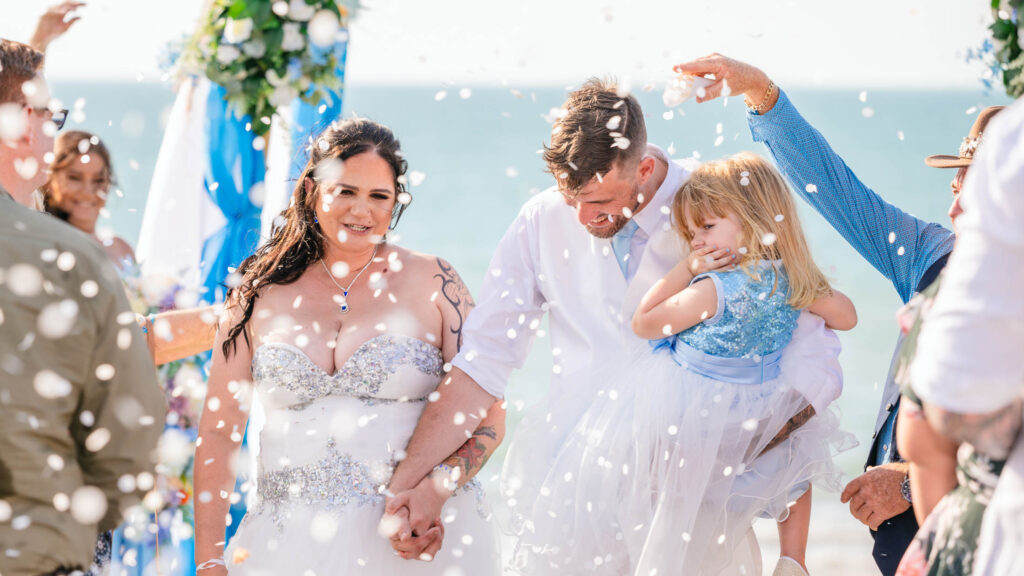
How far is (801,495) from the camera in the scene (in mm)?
2746

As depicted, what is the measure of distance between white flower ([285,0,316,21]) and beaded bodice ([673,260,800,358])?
148 cm

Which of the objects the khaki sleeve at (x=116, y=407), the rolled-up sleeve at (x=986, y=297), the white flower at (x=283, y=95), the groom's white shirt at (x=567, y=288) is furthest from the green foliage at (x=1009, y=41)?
the khaki sleeve at (x=116, y=407)

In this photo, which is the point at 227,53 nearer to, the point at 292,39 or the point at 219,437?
the point at 292,39

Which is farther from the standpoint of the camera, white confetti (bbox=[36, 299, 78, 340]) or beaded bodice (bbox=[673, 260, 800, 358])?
beaded bodice (bbox=[673, 260, 800, 358])

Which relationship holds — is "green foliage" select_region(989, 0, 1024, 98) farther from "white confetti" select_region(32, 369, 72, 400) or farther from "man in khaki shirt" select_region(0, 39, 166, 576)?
"white confetti" select_region(32, 369, 72, 400)

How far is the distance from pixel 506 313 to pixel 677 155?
131 inches

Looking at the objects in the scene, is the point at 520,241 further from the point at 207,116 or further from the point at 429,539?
the point at 207,116

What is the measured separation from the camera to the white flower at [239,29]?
307 cm

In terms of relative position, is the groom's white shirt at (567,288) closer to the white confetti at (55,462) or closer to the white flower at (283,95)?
the white flower at (283,95)

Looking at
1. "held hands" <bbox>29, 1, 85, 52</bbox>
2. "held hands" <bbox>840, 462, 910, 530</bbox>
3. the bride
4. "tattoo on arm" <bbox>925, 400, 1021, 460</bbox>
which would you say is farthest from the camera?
"held hands" <bbox>29, 1, 85, 52</bbox>

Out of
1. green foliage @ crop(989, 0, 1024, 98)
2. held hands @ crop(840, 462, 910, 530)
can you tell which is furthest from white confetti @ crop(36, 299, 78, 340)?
green foliage @ crop(989, 0, 1024, 98)

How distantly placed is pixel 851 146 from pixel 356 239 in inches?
631

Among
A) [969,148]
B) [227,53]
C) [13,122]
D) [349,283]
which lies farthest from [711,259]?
[13,122]

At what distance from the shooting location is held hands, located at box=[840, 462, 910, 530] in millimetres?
2602
